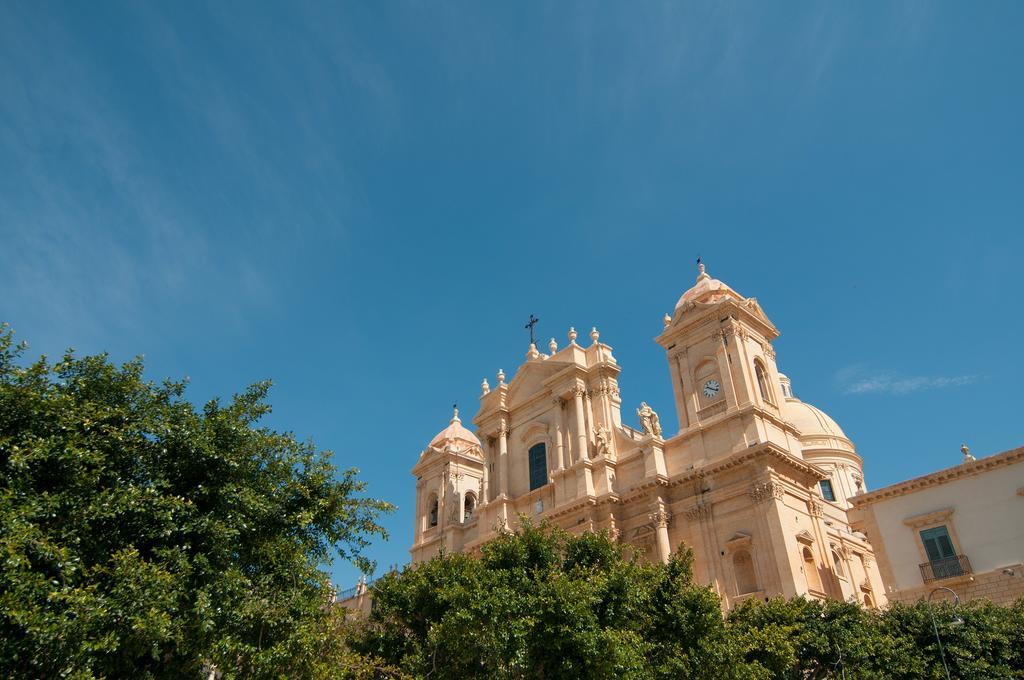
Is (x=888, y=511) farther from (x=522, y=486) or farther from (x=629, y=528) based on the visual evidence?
(x=522, y=486)

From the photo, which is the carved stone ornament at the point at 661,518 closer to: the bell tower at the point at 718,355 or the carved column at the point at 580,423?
the bell tower at the point at 718,355

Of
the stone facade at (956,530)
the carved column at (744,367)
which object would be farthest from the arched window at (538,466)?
the stone facade at (956,530)

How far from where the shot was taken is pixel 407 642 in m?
17.7

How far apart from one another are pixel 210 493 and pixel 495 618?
18.9 ft

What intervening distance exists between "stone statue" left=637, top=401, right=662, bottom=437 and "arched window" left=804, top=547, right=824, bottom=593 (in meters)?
6.64

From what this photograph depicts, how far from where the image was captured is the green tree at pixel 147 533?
9250mm

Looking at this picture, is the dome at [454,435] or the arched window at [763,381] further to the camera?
the dome at [454,435]

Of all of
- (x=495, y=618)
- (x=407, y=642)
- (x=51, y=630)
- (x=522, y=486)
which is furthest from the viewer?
(x=522, y=486)

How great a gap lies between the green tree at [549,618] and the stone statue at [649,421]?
995 cm

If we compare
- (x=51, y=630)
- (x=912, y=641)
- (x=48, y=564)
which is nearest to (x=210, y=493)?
(x=48, y=564)

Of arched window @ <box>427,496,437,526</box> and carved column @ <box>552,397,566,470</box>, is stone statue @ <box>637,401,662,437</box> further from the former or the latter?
arched window @ <box>427,496,437,526</box>

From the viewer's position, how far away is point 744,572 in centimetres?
2388

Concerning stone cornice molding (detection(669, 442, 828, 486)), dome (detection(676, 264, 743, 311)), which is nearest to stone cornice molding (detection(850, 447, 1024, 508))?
stone cornice molding (detection(669, 442, 828, 486))

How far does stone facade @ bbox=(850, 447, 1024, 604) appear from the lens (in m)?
22.7
